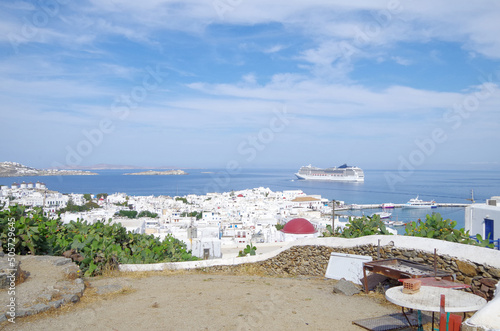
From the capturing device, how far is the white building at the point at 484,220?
8.91 meters

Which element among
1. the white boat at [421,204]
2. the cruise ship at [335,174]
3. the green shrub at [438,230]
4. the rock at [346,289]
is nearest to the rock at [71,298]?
the rock at [346,289]

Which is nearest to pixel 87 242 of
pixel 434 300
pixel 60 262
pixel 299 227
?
pixel 60 262

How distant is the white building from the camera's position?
29.2 ft

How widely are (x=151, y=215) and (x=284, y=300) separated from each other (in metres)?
50.7

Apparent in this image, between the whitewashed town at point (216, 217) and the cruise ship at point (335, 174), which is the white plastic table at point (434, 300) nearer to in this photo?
the whitewashed town at point (216, 217)

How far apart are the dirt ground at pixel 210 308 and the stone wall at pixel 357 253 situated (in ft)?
2.94

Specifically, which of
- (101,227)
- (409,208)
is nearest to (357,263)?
(101,227)

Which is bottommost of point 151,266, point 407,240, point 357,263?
point 151,266

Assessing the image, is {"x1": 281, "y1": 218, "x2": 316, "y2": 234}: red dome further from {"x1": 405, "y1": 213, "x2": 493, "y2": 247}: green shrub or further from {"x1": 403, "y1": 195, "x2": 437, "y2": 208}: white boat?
{"x1": 403, "y1": 195, "x2": 437, "y2": 208}: white boat

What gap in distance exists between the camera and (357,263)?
5949 millimetres

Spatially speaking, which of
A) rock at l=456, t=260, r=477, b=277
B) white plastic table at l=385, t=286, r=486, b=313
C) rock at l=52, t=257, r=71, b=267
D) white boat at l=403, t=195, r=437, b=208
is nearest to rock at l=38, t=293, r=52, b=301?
rock at l=52, t=257, r=71, b=267

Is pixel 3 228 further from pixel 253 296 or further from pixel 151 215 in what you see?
pixel 151 215

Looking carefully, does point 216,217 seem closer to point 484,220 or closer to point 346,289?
point 484,220

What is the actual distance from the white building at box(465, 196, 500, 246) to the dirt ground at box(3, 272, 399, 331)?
5.70 meters
